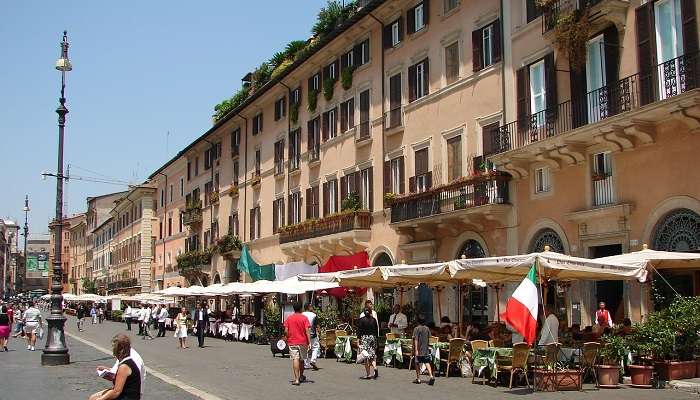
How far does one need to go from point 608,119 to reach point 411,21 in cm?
1290

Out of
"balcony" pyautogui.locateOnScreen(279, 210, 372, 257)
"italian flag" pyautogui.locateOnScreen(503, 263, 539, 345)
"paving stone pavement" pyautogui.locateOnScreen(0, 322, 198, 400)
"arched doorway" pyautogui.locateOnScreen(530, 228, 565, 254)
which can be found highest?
"balcony" pyautogui.locateOnScreen(279, 210, 372, 257)

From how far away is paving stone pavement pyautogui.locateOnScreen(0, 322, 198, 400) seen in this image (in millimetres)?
14930

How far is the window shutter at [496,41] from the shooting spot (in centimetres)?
2433

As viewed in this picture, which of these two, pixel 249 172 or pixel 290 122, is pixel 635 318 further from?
pixel 249 172

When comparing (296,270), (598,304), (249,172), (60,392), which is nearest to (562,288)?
(598,304)

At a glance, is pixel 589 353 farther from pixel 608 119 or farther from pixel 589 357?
pixel 608 119

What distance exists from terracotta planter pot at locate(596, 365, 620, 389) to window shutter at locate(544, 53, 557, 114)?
26.5 ft

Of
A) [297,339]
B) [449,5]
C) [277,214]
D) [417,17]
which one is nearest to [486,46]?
[449,5]

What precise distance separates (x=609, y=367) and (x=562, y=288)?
5.92 metres

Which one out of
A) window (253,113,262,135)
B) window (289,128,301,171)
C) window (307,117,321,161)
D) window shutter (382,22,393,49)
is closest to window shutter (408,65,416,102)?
window shutter (382,22,393,49)

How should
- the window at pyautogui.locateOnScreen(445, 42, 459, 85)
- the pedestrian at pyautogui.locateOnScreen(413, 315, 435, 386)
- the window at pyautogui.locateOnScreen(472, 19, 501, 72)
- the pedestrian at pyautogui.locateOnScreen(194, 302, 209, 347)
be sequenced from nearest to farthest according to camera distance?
the pedestrian at pyautogui.locateOnScreen(413, 315, 435, 386), the window at pyautogui.locateOnScreen(472, 19, 501, 72), the window at pyautogui.locateOnScreen(445, 42, 459, 85), the pedestrian at pyautogui.locateOnScreen(194, 302, 209, 347)

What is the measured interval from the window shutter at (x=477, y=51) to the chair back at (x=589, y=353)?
1183 cm

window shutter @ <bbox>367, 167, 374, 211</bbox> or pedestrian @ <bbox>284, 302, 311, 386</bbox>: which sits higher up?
window shutter @ <bbox>367, 167, 374, 211</bbox>

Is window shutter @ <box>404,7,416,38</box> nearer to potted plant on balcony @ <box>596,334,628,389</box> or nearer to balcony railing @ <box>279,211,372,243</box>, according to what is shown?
balcony railing @ <box>279,211,372,243</box>
